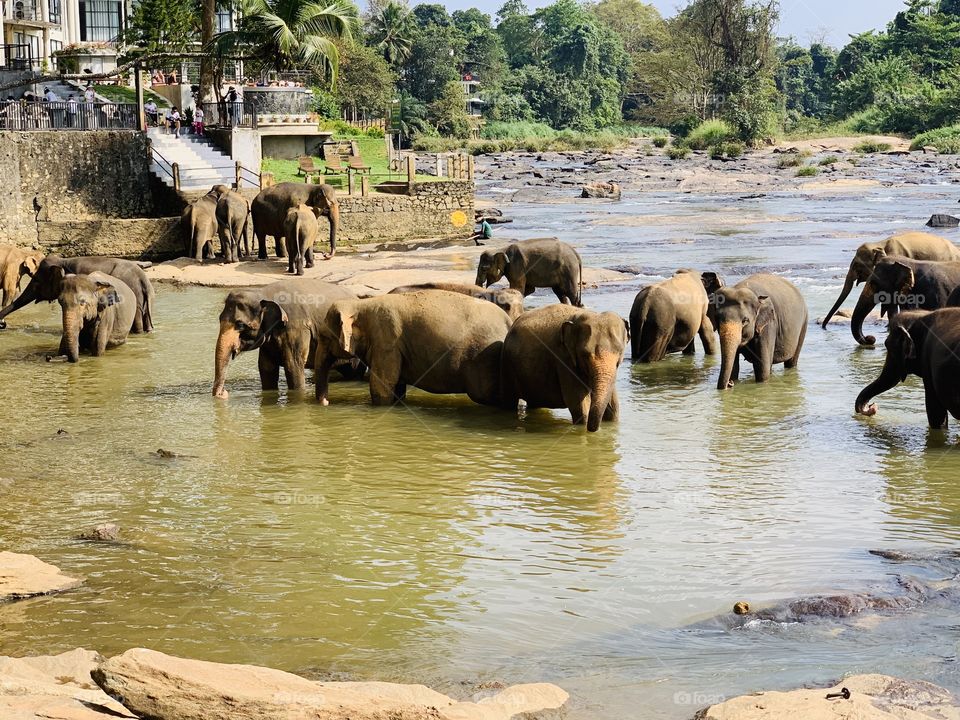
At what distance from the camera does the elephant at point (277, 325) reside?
45.0ft

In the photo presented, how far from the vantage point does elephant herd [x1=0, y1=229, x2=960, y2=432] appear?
12.3 meters

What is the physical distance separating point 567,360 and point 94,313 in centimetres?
718

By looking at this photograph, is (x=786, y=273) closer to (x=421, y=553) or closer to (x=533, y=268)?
(x=533, y=268)

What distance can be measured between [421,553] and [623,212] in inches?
1386

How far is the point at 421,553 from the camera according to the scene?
9555 mm

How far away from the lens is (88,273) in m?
18.8

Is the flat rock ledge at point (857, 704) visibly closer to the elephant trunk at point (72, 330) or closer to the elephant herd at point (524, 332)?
the elephant herd at point (524, 332)

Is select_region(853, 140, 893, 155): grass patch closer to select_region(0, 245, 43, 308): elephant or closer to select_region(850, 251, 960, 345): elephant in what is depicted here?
select_region(850, 251, 960, 345): elephant

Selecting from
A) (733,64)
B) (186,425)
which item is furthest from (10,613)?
(733,64)

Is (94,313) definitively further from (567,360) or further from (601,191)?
(601,191)

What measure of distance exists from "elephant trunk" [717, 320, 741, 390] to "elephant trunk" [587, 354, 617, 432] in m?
2.20

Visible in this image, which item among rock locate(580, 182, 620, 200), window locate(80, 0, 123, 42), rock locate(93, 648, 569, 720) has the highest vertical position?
window locate(80, 0, 123, 42)

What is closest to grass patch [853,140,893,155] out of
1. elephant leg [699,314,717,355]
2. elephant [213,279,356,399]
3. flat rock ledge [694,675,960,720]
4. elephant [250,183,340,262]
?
elephant [250,183,340,262]

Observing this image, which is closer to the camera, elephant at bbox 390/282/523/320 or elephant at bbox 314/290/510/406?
elephant at bbox 314/290/510/406
